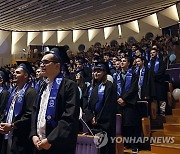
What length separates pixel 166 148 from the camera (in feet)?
13.4

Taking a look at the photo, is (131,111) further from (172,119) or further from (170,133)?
(172,119)

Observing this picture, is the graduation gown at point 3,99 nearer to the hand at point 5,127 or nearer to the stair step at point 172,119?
the hand at point 5,127

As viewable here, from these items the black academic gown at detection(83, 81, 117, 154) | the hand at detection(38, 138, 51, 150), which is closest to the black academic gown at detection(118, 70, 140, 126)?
the black academic gown at detection(83, 81, 117, 154)

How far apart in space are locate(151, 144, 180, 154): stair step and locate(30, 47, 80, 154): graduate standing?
2.08 meters

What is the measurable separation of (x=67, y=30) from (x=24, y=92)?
17055mm

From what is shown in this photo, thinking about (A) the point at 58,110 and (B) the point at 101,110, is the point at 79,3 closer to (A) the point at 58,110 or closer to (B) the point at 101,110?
(B) the point at 101,110

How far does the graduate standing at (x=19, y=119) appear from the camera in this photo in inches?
119

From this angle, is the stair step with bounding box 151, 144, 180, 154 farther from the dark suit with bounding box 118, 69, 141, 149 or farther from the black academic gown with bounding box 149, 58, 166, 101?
the black academic gown with bounding box 149, 58, 166, 101

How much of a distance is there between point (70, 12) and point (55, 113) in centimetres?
1233

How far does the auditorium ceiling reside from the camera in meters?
12.8

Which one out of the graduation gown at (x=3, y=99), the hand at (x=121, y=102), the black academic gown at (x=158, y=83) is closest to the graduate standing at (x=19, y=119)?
the graduation gown at (x=3, y=99)

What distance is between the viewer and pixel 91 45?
66.0 feet

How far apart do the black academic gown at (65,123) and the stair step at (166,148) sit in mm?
2084

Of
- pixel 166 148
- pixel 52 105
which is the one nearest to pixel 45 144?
pixel 52 105
